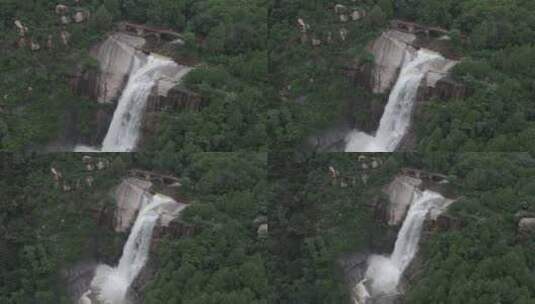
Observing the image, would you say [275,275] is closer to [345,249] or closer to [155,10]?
[345,249]

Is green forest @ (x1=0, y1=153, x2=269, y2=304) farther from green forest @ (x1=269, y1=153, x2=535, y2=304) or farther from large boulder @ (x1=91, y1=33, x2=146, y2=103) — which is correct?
large boulder @ (x1=91, y1=33, x2=146, y2=103)

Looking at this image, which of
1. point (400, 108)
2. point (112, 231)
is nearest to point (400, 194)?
point (400, 108)

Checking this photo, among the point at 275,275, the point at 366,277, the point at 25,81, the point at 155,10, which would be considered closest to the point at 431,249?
the point at 366,277

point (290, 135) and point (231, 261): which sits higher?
point (290, 135)

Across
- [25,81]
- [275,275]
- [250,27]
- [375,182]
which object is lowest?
[275,275]

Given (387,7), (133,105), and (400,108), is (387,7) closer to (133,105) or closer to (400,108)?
(400,108)

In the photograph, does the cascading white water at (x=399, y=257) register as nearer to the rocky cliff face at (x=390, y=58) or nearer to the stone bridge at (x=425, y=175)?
the stone bridge at (x=425, y=175)
